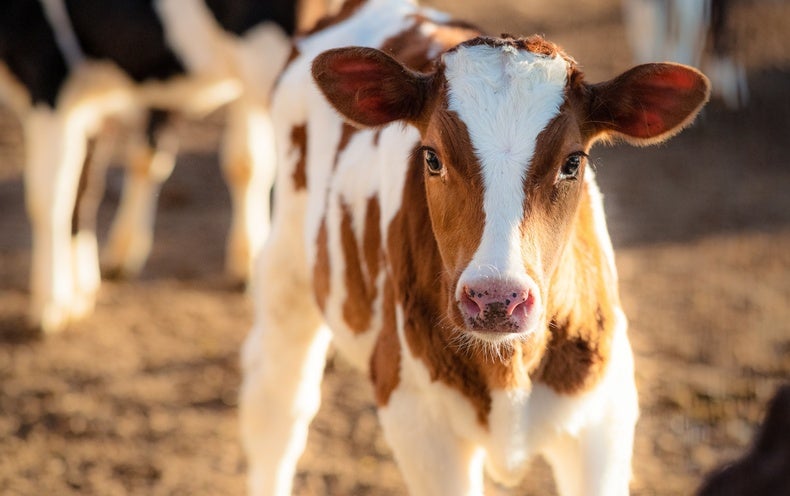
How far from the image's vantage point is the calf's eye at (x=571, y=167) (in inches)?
110

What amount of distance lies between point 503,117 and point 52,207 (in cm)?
376

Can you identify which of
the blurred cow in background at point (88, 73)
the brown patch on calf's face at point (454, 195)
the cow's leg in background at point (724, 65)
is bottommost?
the cow's leg in background at point (724, 65)

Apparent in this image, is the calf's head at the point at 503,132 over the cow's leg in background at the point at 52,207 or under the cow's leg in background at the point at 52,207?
over

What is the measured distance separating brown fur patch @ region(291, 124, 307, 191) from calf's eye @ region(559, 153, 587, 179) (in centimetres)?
125

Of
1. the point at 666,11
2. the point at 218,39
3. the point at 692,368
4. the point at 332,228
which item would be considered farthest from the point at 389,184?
Answer: the point at 666,11

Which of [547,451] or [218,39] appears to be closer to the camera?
[547,451]

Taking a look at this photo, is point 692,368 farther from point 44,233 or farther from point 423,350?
point 44,233

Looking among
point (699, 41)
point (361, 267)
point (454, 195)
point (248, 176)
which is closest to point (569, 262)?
point (454, 195)

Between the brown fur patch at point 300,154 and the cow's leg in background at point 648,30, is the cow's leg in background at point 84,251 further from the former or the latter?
the cow's leg in background at point 648,30

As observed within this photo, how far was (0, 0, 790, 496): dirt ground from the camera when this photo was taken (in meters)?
4.59

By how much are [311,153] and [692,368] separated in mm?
2333

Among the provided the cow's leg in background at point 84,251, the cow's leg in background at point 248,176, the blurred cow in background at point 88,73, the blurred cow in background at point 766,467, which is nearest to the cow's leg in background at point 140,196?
the cow's leg in background at point 84,251

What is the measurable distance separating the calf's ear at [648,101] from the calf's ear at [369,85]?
452mm

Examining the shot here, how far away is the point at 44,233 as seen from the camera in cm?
594
